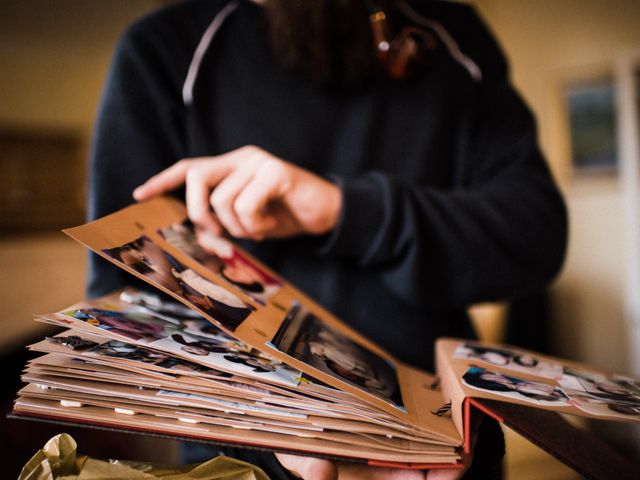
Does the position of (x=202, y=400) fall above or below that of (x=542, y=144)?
below

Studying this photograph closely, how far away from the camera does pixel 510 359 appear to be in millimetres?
443

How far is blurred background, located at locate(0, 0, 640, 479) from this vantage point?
2.32m

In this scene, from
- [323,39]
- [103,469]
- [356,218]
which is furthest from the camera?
[323,39]

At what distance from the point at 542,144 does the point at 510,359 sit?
2.67 m

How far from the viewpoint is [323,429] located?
1.13ft

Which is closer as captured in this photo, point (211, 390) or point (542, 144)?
point (211, 390)

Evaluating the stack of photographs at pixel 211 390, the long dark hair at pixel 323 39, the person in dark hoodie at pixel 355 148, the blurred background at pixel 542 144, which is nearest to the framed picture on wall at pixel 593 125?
the blurred background at pixel 542 144

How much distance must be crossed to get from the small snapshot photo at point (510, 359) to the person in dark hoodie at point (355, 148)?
167 millimetres

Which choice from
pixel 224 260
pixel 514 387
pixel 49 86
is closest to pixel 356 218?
pixel 224 260

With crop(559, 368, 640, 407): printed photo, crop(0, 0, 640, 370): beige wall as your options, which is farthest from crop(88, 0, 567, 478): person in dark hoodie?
crop(0, 0, 640, 370): beige wall

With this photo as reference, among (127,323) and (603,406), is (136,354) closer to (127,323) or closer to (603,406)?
(127,323)

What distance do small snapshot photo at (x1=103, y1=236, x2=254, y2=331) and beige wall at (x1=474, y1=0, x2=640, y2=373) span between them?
2.79 metres

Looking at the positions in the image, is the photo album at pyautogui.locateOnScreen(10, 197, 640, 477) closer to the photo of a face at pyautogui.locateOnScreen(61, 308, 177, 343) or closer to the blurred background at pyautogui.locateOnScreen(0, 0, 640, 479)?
the photo of a face at pyautogui.locateOnScreen(61, 308, 177, 343)

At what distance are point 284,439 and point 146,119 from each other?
1.55 ft
